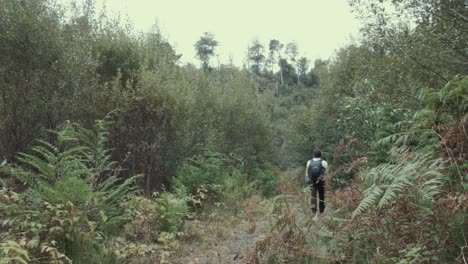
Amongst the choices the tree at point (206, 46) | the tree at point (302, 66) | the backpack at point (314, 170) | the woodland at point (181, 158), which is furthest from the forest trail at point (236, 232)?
the tree at point (302, 66)

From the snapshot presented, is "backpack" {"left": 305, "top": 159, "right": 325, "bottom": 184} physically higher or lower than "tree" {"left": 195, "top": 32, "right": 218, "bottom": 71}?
Result: lower

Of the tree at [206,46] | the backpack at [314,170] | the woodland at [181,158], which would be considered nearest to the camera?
the woodland at [181,158]

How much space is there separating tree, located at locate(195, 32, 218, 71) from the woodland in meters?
45.9

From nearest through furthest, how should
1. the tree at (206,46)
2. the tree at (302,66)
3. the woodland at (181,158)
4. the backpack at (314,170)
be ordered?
the woodland at (181,158) → the backpack at (314,170) → the tree at (206,46) → the tree at (302,66)

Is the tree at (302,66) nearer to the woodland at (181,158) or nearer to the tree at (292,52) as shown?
the tree at (292,52)

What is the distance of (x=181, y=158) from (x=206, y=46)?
5217 centimetres

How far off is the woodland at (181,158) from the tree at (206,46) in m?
45.9

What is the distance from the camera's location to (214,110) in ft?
67.3

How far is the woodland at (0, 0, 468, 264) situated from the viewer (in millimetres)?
4062

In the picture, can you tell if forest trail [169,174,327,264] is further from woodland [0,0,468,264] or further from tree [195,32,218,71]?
tree [195,32,218,71]

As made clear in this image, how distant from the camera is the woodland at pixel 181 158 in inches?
160

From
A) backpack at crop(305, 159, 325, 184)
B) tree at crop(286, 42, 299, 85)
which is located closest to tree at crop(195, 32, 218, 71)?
tree at crop(286, 42, 299, 85)

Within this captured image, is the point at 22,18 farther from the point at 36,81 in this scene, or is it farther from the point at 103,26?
the point at 103,26

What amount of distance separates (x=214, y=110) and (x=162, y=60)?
7.82m
